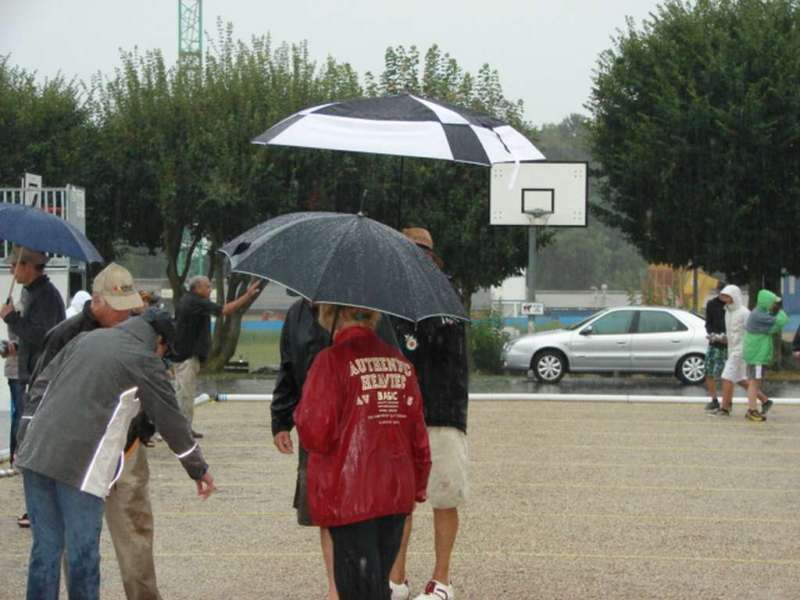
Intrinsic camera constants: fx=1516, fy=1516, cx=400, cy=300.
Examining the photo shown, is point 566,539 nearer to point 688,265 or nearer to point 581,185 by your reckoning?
point 581,185

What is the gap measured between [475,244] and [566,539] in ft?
78.2

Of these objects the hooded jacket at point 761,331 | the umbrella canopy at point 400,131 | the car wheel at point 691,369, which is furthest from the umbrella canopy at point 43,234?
the car wheel at point 691,369

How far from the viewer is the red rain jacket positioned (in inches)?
223

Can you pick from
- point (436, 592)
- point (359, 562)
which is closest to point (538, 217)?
point (436, 592)

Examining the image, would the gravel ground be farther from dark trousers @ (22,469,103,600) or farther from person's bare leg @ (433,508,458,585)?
dark trousers @ (22,469,103,600)

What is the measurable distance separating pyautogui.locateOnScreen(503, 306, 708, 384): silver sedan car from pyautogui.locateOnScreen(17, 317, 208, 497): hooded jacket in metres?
21.9

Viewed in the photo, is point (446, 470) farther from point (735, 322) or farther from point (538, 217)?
point (538, 217)

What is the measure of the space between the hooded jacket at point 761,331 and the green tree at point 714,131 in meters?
14.2

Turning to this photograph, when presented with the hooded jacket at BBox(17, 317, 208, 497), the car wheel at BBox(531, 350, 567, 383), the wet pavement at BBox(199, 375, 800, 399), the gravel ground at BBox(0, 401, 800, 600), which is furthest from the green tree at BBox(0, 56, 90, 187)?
the hooded jacket at BBox(17, 317, 208, 497)

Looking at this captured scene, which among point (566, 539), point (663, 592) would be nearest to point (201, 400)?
point (566, 539)

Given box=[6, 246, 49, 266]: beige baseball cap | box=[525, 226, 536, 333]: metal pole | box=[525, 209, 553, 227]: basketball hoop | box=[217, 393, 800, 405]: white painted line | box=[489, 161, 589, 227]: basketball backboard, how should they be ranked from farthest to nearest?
box=[489, 161, 589, 227]: basketball backboard < box=[525, 209, 553, 227]: basketball hoop < box=[525, 226, 536, 333]: metal pole < box=[217, 393, 800, 405]: white painted line < box=[6, 246, 49, 266]: beige baseball cap

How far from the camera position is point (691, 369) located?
1075 inches

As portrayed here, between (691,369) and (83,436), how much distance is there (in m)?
22.3

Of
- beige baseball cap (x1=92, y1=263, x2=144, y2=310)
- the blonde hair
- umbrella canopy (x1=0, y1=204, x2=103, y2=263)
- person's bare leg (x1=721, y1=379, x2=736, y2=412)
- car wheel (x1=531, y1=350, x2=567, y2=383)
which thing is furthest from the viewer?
car wheel (x1=531, y1=350, x2=567, y2=383)
